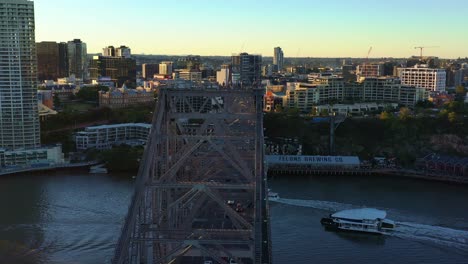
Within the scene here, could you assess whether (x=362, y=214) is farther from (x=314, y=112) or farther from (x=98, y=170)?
(x=314, y=112)

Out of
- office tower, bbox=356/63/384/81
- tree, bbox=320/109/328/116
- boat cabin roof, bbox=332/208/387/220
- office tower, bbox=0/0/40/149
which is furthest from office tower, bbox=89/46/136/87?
boat cabin roof, bbox=332/208/387/220

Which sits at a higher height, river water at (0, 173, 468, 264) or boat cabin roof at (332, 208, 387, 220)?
boat cabin roof at (332, 208, 387, 220)

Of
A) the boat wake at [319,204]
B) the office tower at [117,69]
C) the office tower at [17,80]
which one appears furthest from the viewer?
the office tower at [117,69]

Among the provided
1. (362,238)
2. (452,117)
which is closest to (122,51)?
(452,117)

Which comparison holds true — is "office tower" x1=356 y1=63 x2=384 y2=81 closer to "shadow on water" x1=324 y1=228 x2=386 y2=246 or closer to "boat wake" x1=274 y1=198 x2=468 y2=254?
"boat wake" x1=274 y1=198 x2=468 y2=254

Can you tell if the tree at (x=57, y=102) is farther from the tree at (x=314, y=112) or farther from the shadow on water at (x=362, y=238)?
the shadow on water at (x=362, y=238)

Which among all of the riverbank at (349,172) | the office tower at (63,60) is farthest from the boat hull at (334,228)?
the office tower at (63,60)
